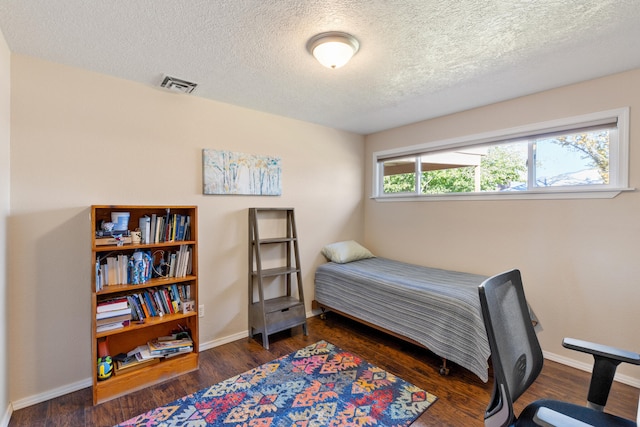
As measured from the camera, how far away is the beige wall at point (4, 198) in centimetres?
175

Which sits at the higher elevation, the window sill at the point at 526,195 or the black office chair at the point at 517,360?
the window sill at the point at 526,195

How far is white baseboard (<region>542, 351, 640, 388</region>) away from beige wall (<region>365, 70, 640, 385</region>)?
1 cm

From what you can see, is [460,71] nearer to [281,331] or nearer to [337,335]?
[337,335]

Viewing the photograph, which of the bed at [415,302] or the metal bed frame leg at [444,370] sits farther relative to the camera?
the metal bed frame leg at [444,370]

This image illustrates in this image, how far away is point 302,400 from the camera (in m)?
2.02

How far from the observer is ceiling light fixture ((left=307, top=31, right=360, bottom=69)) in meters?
1.73

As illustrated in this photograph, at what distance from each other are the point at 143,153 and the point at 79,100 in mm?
526

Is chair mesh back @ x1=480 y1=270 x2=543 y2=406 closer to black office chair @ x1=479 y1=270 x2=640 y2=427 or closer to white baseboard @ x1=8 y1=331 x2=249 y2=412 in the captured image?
black office chair @ x1=479 y1=270 x2=640 y2=427

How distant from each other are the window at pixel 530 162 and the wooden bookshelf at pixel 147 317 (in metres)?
2.59

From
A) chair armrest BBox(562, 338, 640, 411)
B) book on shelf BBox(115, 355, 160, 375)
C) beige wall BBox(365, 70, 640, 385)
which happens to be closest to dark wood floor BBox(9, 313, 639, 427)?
book on shelf BBox(115, 355, 160, 375)

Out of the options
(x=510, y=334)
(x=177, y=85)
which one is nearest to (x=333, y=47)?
(x=177, y=85)

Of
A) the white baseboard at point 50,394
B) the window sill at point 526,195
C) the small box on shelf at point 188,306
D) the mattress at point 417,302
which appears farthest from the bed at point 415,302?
the white baseboard at point 50,394

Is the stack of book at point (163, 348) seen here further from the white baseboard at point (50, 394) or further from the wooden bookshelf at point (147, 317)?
the white baseboard at point (50, 394)

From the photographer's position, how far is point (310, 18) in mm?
1586
